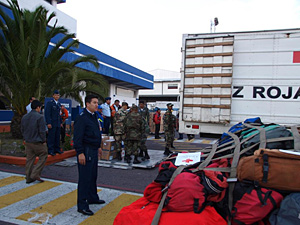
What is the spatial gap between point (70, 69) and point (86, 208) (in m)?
6.17

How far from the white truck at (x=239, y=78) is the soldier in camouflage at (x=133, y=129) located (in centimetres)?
133

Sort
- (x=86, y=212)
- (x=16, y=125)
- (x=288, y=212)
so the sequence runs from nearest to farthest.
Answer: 1. (x=288, y=212)
2. (x=86, y=212)
3. (x=16, y=125)

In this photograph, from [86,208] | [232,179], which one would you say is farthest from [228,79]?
[86,208]

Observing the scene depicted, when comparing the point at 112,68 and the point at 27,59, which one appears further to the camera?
the point at 112,68

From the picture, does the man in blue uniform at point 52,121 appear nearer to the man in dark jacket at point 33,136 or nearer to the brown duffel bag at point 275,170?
the man in dark jacket at point 33,136

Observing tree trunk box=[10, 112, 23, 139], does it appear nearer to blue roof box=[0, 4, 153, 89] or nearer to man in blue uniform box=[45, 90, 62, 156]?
man in blue uniform box=[45, 90, 62, 156]

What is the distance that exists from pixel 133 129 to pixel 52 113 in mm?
2510

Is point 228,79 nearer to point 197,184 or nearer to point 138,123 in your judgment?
point 138,123

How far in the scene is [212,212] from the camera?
2.41 m

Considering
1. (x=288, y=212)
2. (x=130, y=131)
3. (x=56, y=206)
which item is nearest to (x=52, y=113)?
(x=130, y=131)

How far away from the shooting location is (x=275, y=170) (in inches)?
95.1

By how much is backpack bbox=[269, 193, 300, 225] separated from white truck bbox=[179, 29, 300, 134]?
162 inches

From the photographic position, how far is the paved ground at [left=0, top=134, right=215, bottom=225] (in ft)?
12.3

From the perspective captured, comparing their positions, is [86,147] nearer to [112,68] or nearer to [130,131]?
[130,131]
